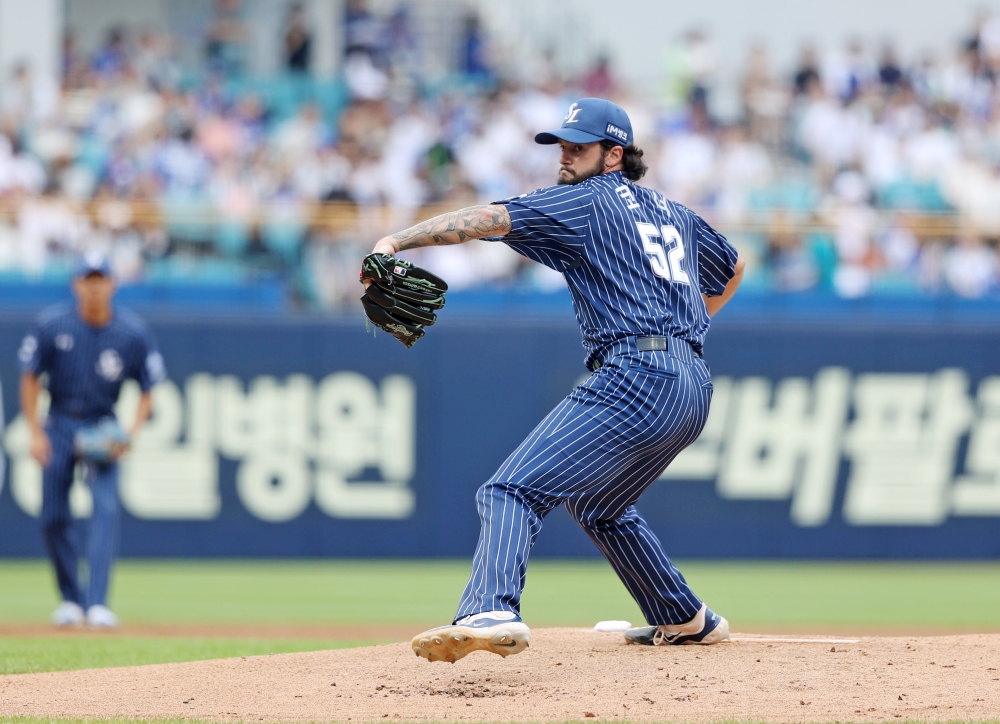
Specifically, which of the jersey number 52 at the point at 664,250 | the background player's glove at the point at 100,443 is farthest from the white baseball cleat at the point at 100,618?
the jersey number 52 at the point at 664,250

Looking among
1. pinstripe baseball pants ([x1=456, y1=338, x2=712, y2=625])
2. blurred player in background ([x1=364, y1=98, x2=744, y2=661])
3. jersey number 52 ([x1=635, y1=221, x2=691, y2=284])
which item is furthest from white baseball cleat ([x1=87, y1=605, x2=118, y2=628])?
jersey number 52 ([x1=635, y1=221, x2=691, y2=284])

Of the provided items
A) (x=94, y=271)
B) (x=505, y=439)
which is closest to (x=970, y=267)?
(x=505, y=439)

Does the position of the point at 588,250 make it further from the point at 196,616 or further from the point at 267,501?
the point at 267,501

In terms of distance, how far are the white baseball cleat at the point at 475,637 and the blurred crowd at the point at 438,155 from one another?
26.9 feet

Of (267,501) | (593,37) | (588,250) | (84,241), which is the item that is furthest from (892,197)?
(588,250)

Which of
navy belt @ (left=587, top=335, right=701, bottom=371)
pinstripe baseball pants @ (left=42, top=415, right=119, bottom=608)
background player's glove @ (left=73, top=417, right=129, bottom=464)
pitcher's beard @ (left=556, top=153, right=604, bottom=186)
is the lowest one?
pinstripe baseball pants @ (left=42, top=415, right=119, bottom=608)

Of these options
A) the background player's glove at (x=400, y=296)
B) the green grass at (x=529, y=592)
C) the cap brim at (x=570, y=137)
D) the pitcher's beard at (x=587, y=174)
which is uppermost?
the cap brim at (x=570, y=137)

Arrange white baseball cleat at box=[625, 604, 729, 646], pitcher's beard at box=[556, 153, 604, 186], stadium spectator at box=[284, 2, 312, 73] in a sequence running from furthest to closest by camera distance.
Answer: stadium spectator at box=[284, 2, 312, 73] → white baseball cleat at box=[625, 604, 729, 646] → pitcher's beard at box=[556, 153, 604, 186]

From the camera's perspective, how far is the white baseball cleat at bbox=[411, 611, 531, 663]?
4.39 metres

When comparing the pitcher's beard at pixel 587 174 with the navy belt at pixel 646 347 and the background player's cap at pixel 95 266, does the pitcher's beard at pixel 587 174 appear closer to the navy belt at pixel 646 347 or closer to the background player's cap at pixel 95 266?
the navy belt at pixel 646 347

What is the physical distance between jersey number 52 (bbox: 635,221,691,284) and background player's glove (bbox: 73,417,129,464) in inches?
172

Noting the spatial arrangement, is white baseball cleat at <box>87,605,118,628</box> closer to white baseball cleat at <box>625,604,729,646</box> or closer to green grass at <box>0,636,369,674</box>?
green grass at <box>0,636,369,674</box>

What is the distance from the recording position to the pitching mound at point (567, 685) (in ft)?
14.8

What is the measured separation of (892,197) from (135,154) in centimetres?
801
